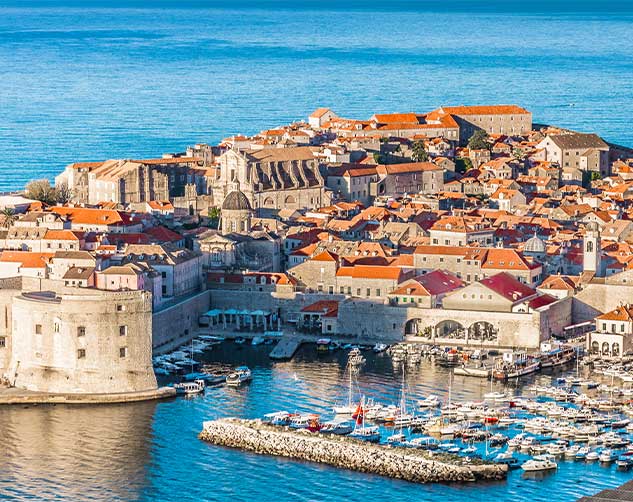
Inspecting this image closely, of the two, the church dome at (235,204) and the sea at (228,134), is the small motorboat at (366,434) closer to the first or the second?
the sea at (228,134)

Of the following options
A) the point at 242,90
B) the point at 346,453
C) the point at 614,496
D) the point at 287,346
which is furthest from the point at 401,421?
the point at 242,90

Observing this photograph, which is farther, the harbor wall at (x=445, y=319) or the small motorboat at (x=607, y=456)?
the harbor wall at (x=445, y=319)

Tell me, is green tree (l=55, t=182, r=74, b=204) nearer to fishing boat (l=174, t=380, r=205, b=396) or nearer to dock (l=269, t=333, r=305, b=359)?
dock (l=269, t=333, r=305, b=359)

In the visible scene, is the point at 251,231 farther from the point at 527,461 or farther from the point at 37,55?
the point at 37,55

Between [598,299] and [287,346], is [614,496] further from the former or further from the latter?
[598,299]

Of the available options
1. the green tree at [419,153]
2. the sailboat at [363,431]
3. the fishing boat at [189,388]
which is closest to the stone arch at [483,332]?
the fishing boat at [189,388]

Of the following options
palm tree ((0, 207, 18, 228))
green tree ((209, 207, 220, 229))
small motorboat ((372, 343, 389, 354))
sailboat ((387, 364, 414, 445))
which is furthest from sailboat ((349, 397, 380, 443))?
green tree ((209, 207, 220, 229))

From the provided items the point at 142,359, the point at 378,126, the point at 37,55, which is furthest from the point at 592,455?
the point at 37,55
